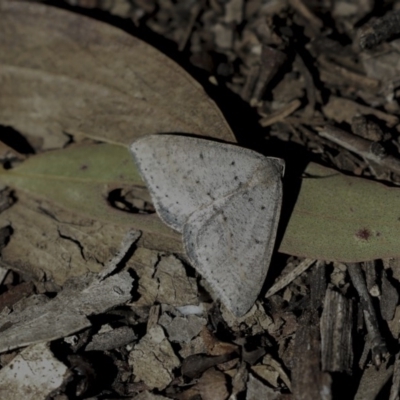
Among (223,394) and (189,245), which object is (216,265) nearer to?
(189,245)

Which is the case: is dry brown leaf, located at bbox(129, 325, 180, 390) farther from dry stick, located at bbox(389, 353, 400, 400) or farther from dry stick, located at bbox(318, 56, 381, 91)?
dry stick, located at bbox(318, 56, 381, 91)

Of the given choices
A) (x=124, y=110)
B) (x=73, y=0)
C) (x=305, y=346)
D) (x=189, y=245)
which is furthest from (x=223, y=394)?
(x=73, y=0)

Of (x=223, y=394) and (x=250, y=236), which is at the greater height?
(x=250, y=236)

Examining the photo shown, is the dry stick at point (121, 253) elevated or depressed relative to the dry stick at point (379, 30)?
depressed

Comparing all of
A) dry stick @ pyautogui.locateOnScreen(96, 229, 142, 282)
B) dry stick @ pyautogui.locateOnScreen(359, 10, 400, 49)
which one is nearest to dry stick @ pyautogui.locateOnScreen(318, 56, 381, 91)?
dry stick @ pyautogui.locateOnScreen(359, 10, 400, 49)

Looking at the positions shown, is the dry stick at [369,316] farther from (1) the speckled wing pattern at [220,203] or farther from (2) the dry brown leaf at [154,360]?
(2) the dry brown leaf at [154,360]

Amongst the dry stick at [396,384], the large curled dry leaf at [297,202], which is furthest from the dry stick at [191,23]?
the dry stick at [396,384]

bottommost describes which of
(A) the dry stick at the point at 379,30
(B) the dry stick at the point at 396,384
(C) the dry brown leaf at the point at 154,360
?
(C) the dry brown leaf at the point at 154,360
